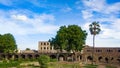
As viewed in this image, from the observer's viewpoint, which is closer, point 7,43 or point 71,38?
point 71,38

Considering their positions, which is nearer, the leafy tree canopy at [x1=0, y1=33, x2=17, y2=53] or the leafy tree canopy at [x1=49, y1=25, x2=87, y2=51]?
the leafy tree canopy at [x1=49, y1=25, x2=87, y2=51]

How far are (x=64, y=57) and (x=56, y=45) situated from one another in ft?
50.5

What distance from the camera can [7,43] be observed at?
132000 mm

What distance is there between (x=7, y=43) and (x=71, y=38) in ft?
96.8

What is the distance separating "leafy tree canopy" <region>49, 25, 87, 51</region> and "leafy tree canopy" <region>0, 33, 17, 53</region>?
22157mm

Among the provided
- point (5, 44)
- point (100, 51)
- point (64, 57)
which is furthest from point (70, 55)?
point (5, 44)

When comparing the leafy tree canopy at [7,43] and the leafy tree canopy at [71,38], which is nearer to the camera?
the leafy tree canopy at [71,38]

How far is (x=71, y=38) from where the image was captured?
119188 mm

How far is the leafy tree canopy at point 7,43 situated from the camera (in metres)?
132

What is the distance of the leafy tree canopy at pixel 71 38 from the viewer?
11869 centimetres

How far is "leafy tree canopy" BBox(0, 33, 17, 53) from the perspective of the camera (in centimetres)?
13188

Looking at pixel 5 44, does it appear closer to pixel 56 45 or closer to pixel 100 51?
pixel 56 45

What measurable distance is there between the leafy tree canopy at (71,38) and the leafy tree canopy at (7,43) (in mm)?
22157

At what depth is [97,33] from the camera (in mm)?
109188
